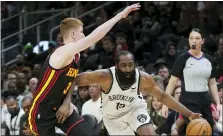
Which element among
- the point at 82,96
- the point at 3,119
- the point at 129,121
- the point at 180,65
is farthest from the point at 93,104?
the point at 129,121

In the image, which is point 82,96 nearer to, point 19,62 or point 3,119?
point 3,119

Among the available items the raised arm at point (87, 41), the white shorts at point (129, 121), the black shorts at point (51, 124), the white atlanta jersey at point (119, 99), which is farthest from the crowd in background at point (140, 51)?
the raised arm at point (87, 41)

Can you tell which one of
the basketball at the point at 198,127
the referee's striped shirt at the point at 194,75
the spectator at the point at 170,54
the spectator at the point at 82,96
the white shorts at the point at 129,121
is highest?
the spectator at the point at 170,54

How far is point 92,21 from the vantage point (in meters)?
16.7

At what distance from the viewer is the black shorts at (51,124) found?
252 inches

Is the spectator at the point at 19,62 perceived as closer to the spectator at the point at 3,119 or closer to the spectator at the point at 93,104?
the spectator at the point at 3,119

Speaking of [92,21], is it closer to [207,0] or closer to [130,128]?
[207,0]

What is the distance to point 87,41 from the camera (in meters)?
5.89

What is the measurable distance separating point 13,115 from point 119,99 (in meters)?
5.08

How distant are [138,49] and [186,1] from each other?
1.66m

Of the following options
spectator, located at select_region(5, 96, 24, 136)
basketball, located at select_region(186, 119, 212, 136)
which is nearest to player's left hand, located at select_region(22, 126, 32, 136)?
spectator, located at select_region(5, 96, 24, 136)

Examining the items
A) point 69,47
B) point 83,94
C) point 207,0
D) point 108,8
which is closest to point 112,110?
point 69,47

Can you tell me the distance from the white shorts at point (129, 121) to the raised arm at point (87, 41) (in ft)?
5.18

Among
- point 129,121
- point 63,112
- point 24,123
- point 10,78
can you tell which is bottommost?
point 24,123
